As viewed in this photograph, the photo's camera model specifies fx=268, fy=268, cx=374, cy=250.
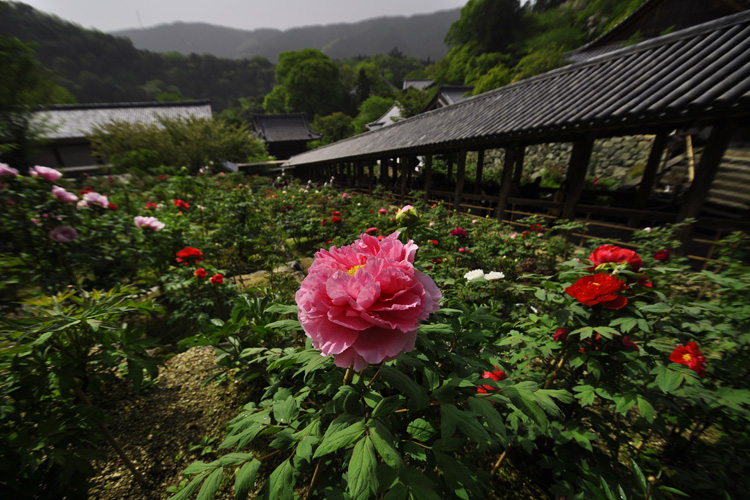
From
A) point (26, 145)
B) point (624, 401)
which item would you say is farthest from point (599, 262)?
point (26, 145)

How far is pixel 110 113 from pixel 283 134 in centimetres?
1542

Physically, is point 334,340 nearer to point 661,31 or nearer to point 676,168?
point 676,168

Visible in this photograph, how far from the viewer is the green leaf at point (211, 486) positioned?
32.1 inches

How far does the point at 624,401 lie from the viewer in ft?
3.81

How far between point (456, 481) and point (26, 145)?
6290mm

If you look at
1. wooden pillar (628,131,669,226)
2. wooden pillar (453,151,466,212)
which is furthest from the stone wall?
wooden pillar (453,151,466,212)

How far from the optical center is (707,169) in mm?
3371

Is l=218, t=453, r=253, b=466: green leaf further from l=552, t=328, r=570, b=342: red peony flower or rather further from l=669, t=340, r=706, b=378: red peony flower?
l=669, t=340, r=706, b=378: red peony flower

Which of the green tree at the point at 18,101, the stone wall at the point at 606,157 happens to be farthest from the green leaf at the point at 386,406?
the stone wall at the point at 606,157

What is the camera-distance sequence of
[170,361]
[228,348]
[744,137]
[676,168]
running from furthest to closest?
[676,168] < [744,137] < [170,361] < [228,348]

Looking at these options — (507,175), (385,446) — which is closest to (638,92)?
(507,175)

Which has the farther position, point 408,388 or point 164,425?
point 164,425

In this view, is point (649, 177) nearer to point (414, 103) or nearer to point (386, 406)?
point (386, 406)

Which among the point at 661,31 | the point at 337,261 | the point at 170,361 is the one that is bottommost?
the point at 170,361
